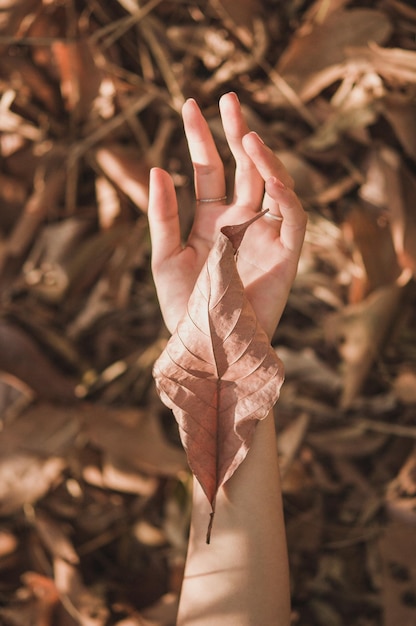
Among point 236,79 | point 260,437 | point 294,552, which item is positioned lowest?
point 294,552

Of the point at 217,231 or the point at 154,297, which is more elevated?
the point at 217,231

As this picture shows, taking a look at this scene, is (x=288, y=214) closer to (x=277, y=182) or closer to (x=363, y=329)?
(x=277, y=182)

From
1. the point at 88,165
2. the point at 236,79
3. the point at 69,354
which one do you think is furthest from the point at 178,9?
the point at 69,354

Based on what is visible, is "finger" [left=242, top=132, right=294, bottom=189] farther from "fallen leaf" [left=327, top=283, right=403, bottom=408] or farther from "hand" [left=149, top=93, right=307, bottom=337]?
A: "fallen leaf" [left=327, top=283, right=403, bottom=408]

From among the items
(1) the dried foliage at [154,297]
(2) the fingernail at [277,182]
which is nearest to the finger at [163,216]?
(2) the fingernail at [277,182]

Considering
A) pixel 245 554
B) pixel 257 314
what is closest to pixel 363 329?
pixel 257 314

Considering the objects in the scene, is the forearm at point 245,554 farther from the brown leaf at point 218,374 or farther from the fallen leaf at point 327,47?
the fallen leaf at point 327,47

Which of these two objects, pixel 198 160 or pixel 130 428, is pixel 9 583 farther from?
pixel 198 160
